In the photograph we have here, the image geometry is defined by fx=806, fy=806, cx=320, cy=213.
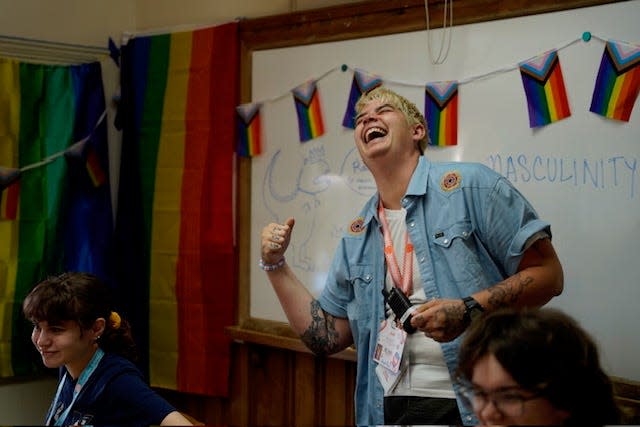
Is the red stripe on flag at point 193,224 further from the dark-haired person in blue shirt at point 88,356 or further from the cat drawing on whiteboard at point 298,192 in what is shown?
the dark-haired person in blue shirt at point 88,356

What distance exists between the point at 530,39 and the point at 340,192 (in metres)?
0.88

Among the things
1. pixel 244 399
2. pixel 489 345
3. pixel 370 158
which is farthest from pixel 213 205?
A: pixel 489 345

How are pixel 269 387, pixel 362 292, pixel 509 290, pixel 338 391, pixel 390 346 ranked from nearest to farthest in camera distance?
pixel 509 290, pixel 390 346, pixel 362 292, pixel 338 391, pixel 269 387

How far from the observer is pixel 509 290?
6.02ft

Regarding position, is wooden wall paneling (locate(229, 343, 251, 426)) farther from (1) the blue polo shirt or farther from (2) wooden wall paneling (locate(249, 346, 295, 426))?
(1) the blue polo shirt

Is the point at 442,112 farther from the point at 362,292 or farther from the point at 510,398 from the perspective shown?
the point at 510,398

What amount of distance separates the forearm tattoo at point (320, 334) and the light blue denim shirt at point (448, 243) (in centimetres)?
9

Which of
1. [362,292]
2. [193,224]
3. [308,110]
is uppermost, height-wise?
[308,110]

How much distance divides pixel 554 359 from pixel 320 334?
1019 millimetres

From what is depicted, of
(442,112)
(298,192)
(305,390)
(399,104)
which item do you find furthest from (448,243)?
(305,390)

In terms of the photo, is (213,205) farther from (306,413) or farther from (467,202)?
(467,202)

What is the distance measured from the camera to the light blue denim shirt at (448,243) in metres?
1.91

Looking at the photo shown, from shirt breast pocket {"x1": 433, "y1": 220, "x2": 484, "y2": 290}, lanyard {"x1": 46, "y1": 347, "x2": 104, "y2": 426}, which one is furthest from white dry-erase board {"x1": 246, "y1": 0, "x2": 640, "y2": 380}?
lanyard {"x1": 46, "y1": 347, "x2": 104, "y2": 426}

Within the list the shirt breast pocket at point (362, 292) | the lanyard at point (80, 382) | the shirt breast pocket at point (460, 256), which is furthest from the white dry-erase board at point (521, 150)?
the lanyard at point (80, 382)
